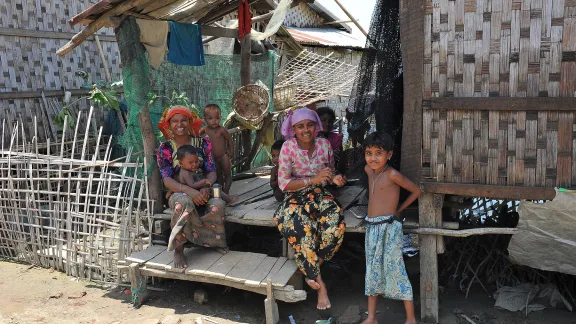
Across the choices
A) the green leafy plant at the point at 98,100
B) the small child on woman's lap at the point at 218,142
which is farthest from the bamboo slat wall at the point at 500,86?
the green leafy plant at the point at 98,100

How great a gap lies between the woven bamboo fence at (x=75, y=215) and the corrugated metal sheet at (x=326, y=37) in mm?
A: 7565

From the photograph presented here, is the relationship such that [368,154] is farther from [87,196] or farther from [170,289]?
[87,196]

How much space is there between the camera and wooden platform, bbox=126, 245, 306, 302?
3.96m

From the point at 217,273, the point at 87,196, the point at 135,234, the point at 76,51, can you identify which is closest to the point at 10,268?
the point at 87,196

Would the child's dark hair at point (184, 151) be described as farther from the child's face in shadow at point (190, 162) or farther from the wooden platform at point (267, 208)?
the wooden platform at point (267, 208)

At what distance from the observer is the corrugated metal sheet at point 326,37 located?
12452 mm

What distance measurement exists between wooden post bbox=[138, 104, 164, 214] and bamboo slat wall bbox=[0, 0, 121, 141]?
3.20 m

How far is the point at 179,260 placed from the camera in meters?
4.37

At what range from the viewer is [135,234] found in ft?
16.0

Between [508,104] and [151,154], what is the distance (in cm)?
322

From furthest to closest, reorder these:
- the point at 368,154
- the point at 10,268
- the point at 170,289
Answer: the point at 10,268 → the point at 170,289 → the point at 368,154

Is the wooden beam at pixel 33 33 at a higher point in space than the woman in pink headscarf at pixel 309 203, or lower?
higher

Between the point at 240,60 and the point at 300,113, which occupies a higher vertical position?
the point at 240,60

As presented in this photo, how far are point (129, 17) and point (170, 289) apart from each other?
2622 mm
